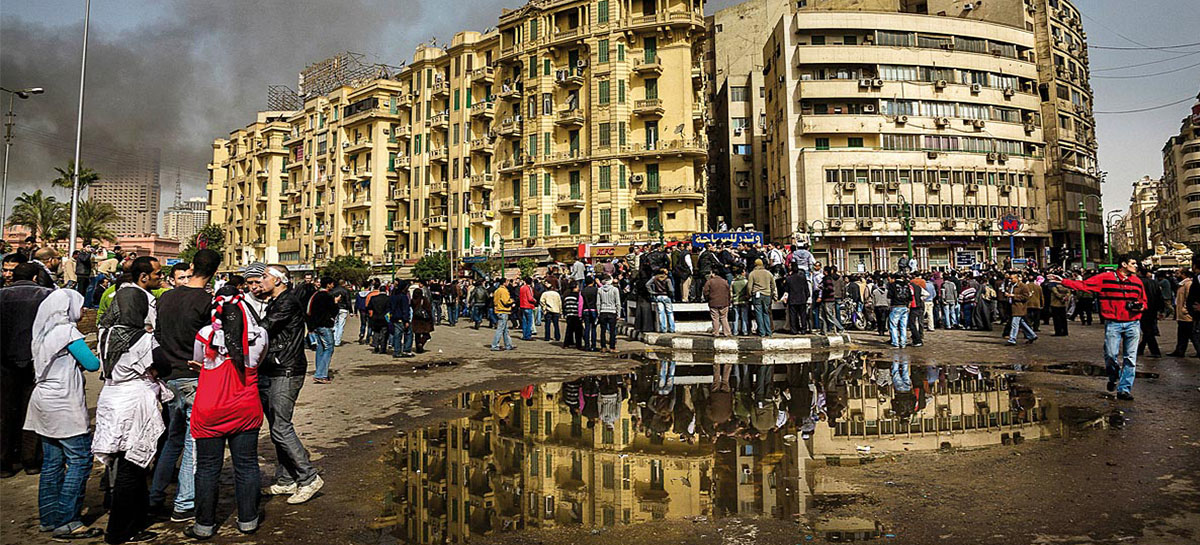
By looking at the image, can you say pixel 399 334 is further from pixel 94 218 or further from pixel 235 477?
pixel 94 218

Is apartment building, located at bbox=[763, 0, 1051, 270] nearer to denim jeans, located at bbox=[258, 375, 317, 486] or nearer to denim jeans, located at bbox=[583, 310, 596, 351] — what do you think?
denim jeans, located at bbox=[583, 310, 596, 351]

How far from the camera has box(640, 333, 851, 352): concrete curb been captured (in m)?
14.4

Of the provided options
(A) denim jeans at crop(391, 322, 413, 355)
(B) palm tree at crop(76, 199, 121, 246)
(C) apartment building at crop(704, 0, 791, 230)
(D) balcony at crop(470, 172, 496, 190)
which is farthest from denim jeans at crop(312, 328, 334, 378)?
(C) apartment building at crop(704, 0, 791, 230)

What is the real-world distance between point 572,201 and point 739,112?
23.9 m

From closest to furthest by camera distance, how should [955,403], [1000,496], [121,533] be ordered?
[121,533]
[1000,496]
[955,403]

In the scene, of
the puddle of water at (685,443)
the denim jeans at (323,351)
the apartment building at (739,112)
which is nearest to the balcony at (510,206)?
the apartment building at (739,112)

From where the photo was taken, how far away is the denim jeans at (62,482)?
13.9ft

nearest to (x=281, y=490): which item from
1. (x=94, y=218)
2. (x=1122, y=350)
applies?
(x=1122, y=350)

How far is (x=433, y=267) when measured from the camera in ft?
170

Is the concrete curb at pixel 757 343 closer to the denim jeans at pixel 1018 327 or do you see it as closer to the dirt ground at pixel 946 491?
the denim jeans at pixel 1018 327

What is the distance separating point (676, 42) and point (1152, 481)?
146 feet

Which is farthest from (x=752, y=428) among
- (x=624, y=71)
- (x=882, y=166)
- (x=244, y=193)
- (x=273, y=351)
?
(x=244, y=193)

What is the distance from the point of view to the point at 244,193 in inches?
3182

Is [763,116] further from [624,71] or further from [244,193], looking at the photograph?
[244,193]
